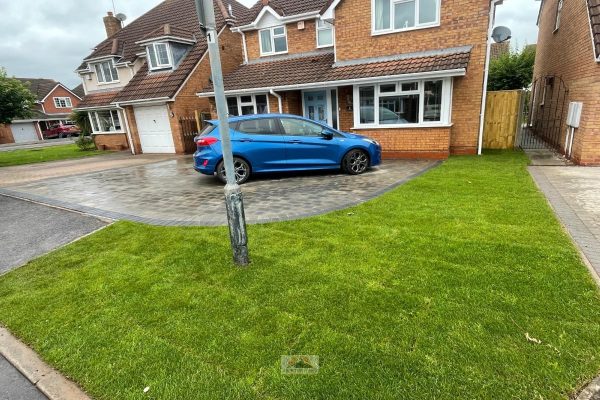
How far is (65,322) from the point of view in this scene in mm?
3172

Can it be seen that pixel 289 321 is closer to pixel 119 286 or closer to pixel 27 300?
pixel 119 286

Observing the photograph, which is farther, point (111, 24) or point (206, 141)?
point (111, 24)

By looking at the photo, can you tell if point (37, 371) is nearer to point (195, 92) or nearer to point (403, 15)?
point (403, 15)

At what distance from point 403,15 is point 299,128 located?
613 cm

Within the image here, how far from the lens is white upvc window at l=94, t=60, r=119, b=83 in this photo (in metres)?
20.6

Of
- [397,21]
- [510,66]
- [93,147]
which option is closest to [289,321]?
[397,21]

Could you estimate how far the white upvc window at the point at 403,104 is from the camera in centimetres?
1069

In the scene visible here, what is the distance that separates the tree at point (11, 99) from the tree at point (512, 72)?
27.0 meters

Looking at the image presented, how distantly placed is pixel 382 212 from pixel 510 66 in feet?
74.1

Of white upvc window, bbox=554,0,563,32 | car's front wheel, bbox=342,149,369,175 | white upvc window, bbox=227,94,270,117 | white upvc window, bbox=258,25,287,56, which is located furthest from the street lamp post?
white upvc window, bbox=554,0,563,32

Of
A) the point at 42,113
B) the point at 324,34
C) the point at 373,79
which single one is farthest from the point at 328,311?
the point at 42,113

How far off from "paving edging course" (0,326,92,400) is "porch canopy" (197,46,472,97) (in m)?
10.7

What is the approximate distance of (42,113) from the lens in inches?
1674

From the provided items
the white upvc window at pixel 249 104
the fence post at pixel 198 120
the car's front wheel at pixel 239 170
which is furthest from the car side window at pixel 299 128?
the fence post at pixel 198 120
